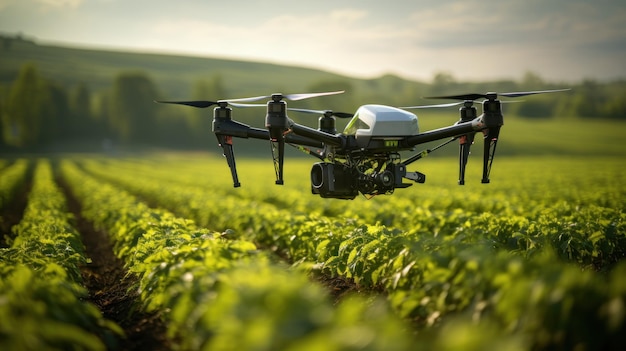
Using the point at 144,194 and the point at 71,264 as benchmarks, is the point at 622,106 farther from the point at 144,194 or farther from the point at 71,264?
the point at 71,264

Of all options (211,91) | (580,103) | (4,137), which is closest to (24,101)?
(4,137)

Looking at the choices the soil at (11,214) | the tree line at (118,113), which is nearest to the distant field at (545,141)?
the tree line at (118,113)

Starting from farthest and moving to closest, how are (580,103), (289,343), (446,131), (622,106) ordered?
(580,103) < (622,106) < (446,131) < (289,343)

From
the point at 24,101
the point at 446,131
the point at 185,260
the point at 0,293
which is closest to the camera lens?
the point at 0,293

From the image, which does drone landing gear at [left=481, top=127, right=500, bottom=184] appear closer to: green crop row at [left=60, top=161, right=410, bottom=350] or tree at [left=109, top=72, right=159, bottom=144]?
green crop row at [left=60, top=161, right=410, bottom=350]

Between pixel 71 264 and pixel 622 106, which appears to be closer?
pixel 71 264

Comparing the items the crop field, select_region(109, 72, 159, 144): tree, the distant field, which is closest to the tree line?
select_region(109, 72, 159, 144): tree
